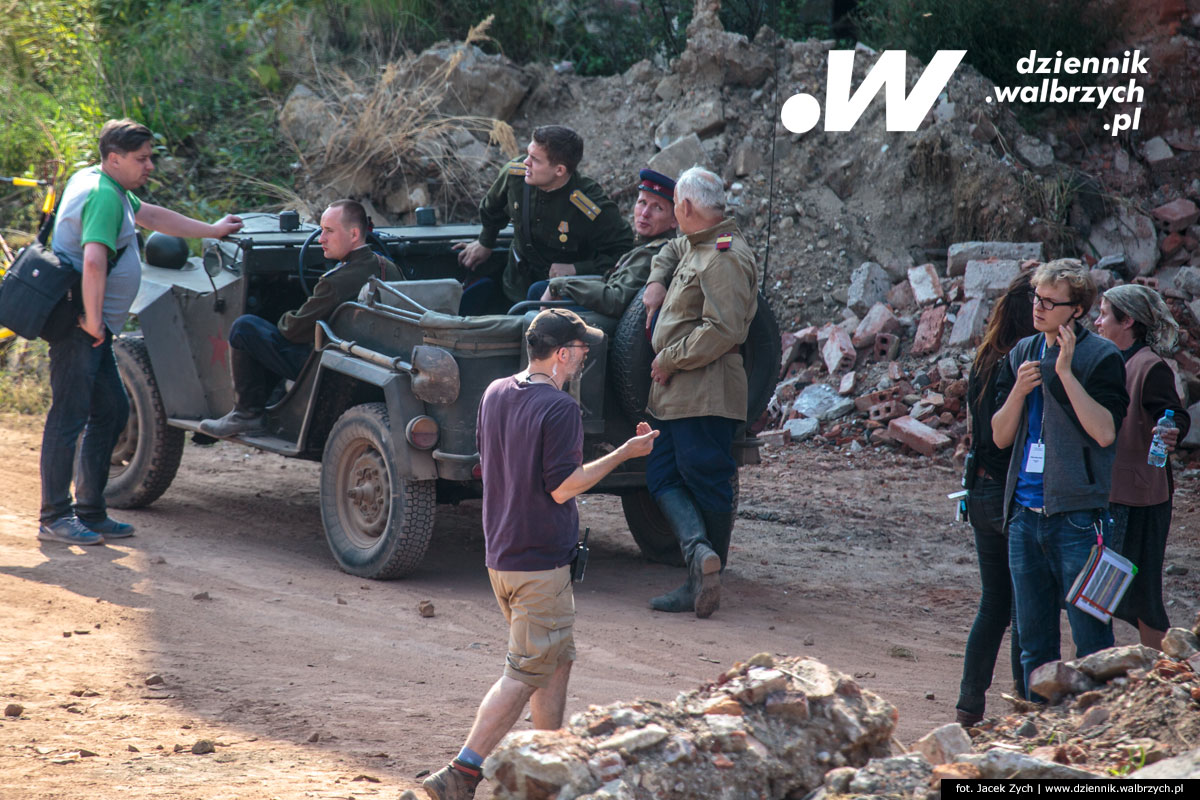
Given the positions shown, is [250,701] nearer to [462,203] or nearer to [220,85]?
[462,203]

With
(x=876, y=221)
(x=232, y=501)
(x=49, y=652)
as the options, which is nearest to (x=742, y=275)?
(x=49, y=652)

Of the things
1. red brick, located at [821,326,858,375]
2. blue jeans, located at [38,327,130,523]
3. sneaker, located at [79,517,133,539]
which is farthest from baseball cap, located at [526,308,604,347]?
red brick, located at [821,326,858,375]

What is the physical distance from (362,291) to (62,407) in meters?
1.72

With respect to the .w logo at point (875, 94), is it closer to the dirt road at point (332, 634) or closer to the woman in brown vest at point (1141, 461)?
the dirt road at point (332, 634)

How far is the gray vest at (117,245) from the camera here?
247 inches

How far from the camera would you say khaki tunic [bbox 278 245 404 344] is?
628cm

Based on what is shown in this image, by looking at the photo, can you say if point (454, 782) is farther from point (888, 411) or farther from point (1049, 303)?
point (888, 411)

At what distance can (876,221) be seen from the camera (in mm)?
12258

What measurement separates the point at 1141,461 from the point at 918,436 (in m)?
5.07

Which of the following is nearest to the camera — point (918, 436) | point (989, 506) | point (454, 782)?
point (454, 782)

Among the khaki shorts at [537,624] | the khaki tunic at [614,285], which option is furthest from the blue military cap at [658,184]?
the khaki shorts at [537,624]

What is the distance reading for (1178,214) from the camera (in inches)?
461

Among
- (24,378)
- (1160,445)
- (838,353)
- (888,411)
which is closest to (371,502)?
(1160,445)

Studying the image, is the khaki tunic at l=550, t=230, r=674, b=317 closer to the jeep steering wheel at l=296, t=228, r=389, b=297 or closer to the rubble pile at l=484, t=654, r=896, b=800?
the jeep steering wheel at l=296, t=228, r=389, b=297
